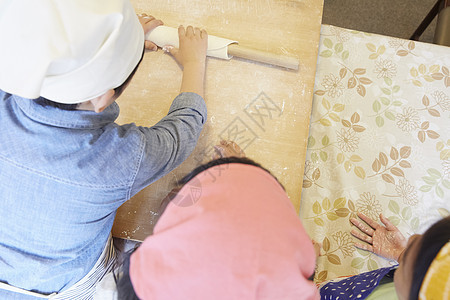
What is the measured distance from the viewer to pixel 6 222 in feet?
1.81

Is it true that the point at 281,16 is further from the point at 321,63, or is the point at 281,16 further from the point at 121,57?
the point at 121,57

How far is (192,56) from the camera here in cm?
76

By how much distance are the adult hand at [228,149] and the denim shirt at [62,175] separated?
0.09 m

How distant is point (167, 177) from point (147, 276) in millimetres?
352

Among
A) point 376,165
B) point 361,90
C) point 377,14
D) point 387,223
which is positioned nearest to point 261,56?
point 361,90

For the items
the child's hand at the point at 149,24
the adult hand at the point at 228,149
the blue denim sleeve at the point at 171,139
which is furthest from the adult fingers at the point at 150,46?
the adult hand at the point at 228,149

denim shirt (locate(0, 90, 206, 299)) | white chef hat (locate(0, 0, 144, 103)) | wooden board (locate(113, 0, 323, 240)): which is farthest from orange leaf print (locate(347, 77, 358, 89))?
white chef hat (locate(0, 0, 144, 103))

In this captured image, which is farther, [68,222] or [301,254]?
[68,222]

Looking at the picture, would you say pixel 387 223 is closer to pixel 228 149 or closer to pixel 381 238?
pixel 381 238

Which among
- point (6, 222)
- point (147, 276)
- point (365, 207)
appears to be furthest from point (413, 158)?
point (6, 222)

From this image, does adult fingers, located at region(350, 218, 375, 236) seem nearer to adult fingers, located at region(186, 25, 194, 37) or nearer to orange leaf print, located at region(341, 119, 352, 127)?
orange leaf print, located at region(341, 119, 352, 127)

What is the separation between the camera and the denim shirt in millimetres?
504

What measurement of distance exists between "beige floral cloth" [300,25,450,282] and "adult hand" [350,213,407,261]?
18 millimetres

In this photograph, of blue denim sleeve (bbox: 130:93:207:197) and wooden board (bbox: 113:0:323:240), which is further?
wooden board (bbox: 113:0:323:240)
